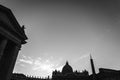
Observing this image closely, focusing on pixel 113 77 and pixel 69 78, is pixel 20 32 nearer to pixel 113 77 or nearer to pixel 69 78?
pixel 113 77

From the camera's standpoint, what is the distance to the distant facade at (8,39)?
14.6 meters

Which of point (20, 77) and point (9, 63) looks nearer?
point (9, 63)

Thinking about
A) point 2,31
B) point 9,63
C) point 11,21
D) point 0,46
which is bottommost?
point 9,63

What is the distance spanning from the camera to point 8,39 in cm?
1582

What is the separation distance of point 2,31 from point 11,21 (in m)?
2.90

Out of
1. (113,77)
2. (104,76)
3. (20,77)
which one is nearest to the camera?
(113,77)

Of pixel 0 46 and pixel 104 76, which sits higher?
pixel 0 46

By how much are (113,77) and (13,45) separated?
2104 centimetres

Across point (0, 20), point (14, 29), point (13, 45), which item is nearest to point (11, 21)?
point (14, 29)

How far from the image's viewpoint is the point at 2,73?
48.7 ft

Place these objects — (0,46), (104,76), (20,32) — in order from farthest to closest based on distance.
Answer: (104,76) → (20,32) → (0,46)

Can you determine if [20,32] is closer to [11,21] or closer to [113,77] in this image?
[11,21]

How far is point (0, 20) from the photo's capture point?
14.1 metres

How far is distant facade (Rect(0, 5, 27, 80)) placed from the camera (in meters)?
14.6
